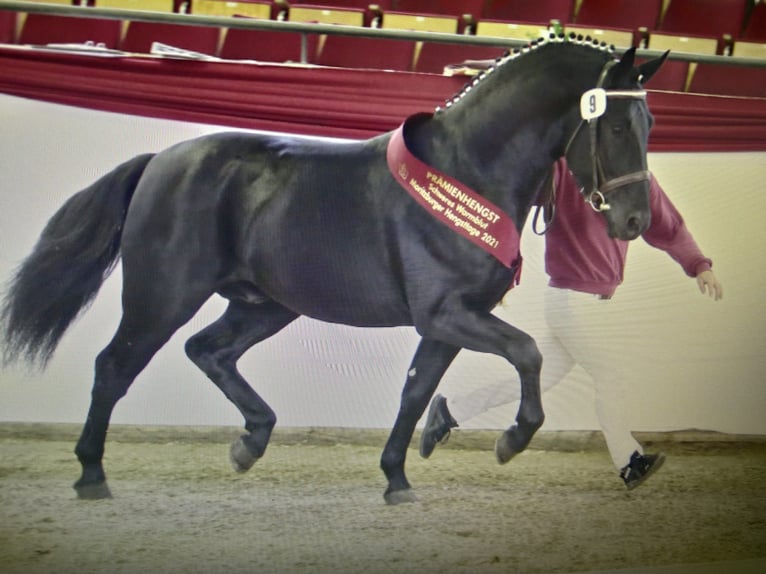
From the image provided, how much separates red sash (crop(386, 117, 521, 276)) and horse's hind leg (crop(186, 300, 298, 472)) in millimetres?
619

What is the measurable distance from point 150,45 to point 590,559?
2.30m

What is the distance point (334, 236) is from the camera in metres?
3.01

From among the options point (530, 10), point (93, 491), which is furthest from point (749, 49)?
point (93, 491)

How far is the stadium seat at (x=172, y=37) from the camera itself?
3.19 metres

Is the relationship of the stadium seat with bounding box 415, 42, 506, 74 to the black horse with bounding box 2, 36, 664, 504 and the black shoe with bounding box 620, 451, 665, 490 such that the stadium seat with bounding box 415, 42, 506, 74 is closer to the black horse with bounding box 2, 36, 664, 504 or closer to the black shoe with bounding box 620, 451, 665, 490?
the black horse with bounding box 2, 36, 664, 504

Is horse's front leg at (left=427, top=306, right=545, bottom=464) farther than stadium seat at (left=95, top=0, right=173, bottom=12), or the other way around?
stadium seat at (left=95, top=0, right=173, bottom=12)

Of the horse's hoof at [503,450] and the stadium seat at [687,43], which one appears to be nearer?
the horse's hoof at [503,450]

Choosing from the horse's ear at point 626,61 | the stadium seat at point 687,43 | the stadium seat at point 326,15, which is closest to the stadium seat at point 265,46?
the stadium seat at point 326,15

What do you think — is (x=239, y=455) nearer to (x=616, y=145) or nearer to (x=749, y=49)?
(x=616, y=145)

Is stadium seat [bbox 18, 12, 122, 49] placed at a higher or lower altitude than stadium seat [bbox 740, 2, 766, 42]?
lower

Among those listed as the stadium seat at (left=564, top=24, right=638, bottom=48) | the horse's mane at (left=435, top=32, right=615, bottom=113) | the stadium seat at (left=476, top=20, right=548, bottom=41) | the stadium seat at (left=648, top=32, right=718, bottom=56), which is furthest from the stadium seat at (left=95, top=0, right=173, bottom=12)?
the stadium seat at (left=648, top=32, right=718, bottom=56)

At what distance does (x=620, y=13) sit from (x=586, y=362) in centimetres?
142

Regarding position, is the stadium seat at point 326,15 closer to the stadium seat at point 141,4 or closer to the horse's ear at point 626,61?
the stadium seat at point 141,4

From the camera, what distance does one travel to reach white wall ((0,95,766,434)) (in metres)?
2.99
